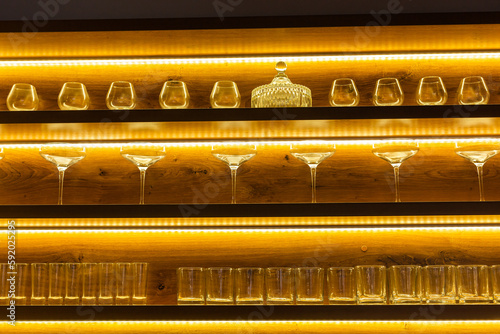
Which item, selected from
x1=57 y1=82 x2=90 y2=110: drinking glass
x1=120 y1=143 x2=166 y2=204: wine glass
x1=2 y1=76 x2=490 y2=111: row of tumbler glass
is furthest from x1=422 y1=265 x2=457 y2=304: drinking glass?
x1=57 y1=82 x2=90 y2=110: drinking glass

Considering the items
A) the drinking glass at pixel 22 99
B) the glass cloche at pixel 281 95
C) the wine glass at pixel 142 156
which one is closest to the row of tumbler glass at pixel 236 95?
the drinking glass at pixel 22 99

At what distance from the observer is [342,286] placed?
6.28 ft

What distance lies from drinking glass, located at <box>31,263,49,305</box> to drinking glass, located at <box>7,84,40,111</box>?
2.43 feet

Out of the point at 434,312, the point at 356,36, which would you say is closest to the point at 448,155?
the point at 356,36

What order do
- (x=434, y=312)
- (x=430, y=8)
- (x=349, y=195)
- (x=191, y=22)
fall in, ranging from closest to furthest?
(x=434, y=312) < (x=191, y=22) < (x=349, y=195) < (x=430, y=8)

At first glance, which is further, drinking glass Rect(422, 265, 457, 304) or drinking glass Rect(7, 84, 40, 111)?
drinking glass Rect(7, 84, 40, 111)

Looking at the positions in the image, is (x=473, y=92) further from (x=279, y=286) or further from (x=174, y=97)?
(x=174, y=97)

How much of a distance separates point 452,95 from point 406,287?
105 cm

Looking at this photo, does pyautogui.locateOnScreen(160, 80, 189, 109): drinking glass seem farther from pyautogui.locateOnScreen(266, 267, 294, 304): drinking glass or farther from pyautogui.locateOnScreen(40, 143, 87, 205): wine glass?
pyautogui.locateOnScreen(266, 267, 294, 304): drinking glass

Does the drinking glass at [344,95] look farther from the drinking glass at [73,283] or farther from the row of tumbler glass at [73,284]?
the drinking glass at [73,283]

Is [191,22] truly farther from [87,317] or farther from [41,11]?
[87,317]

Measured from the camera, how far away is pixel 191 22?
224 centimetres

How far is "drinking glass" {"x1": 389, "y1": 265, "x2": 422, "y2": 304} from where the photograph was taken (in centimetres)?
192

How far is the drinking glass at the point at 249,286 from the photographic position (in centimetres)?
191
